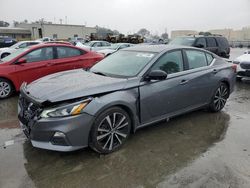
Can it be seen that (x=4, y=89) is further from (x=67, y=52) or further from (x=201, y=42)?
(x=201, y=42)

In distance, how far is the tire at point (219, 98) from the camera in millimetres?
4961

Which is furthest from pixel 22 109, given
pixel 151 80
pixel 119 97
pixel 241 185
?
pixel 241 185

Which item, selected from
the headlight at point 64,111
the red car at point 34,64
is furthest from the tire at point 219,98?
the red car at point 34,64

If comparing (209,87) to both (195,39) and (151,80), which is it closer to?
(151,80)

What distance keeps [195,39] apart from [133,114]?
8.08 m

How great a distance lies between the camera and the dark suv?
10414 mm

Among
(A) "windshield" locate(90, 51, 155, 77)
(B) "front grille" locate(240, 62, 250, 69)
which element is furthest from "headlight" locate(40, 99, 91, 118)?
(B) "front grille" locate(240, 62, 250, 69)

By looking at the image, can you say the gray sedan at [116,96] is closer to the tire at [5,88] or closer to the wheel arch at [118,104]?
the wheel arch at [118,104]

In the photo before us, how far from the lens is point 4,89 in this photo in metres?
6.20

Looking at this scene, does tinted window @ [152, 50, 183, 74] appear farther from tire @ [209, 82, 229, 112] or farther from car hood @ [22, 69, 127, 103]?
tire @ [209, 82, 229, 112]

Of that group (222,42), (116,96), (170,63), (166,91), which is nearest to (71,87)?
(116,96)

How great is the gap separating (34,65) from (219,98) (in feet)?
15.8

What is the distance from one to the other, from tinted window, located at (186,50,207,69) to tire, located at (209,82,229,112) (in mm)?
713

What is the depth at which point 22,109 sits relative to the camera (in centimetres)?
338
